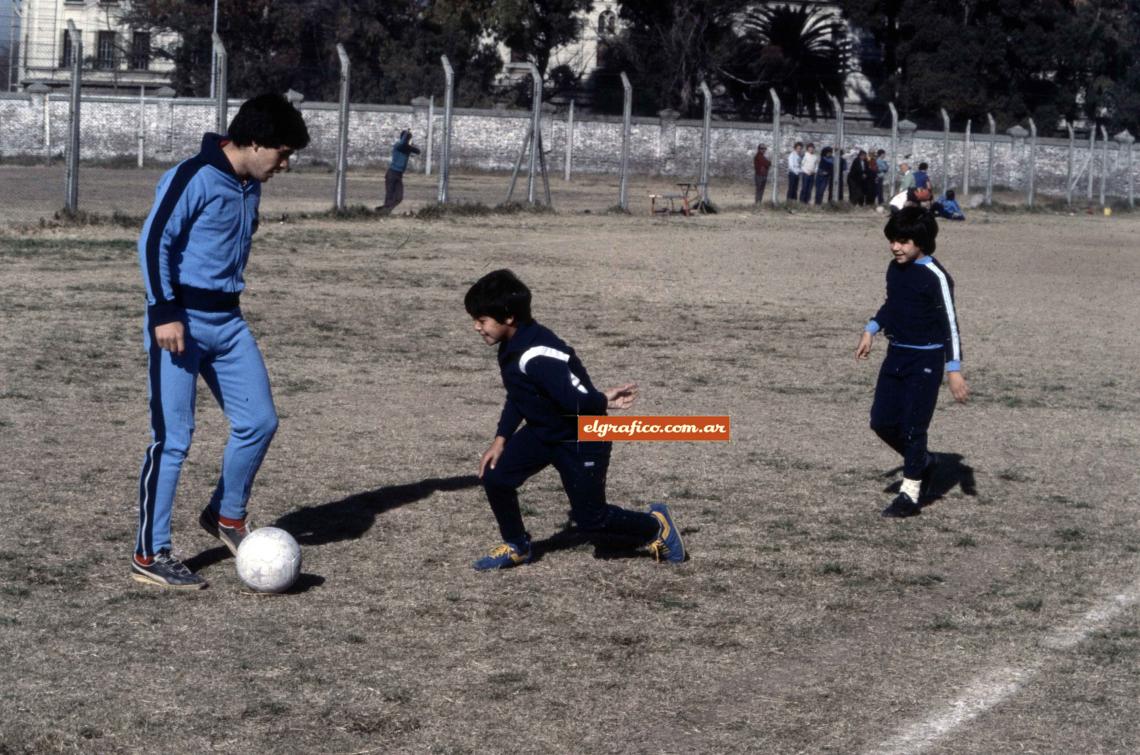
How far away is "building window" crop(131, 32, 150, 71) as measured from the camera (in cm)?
5759

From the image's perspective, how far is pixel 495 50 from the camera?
58.8 m

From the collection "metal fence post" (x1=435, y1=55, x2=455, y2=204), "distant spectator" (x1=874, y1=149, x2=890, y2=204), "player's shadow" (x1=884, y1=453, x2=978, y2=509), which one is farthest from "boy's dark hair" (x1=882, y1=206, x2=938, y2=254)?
"distant spectator" (x1=874, y1=149, x2=890, y2=204)

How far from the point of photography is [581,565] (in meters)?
6.15

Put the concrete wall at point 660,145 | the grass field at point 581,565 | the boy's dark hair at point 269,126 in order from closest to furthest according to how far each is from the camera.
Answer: the grass field at point 581,565
the boy's dark hair at point 269,126
the concrete wall at point 660,145

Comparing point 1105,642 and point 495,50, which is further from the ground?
point 495,50

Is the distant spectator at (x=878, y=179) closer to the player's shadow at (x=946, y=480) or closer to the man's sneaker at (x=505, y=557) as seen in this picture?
the player's shadow at (x=946, y=480)

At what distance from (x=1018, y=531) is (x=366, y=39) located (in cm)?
5318

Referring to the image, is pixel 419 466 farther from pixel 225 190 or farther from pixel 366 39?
pixel 366 39

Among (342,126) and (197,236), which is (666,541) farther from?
(342,126)

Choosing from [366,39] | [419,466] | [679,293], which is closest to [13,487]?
[419,466]

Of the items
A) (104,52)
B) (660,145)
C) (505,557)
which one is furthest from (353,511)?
(104,52)

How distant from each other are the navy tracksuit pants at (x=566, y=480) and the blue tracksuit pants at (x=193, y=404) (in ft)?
2.89

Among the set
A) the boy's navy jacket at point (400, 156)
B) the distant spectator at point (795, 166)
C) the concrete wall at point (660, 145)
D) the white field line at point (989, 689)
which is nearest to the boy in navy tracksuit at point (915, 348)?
the white field line at point (989, 689)

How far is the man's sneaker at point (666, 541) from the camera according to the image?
6.08 metres
